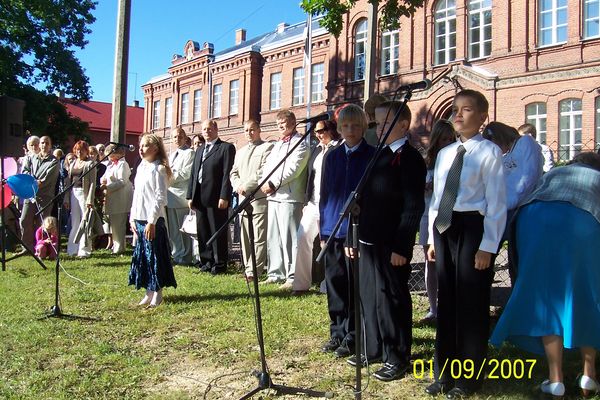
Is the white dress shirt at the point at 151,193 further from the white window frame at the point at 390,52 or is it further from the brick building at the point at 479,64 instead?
the white window frame at the point at 390,52

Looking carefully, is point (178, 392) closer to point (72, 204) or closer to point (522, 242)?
point (522, 242)

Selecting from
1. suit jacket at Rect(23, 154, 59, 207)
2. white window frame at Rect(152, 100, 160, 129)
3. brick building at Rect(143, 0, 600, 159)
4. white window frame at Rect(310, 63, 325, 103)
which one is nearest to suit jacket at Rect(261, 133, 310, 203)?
suit jacket at Rect(23, 154, 59, 207)

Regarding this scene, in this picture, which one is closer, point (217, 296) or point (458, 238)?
point (458, 238)

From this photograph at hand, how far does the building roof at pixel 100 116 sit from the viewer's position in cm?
5319

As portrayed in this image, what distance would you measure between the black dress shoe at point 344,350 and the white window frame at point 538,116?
18.7m

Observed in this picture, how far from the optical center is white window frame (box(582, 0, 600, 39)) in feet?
62.7

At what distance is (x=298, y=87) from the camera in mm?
33469

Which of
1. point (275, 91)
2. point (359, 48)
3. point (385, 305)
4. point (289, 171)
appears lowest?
point (385, 305)

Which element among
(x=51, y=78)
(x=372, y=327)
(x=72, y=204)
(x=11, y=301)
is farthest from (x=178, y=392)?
(x=51, y=78)

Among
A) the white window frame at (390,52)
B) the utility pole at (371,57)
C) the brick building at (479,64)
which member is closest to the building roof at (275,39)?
the brick building at (479,64)

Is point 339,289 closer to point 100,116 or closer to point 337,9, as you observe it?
point 337,9

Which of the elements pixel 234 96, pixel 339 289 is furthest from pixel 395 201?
pixel 234 96

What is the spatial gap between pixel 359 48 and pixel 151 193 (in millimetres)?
23214

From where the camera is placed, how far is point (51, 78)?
29.4 metres
